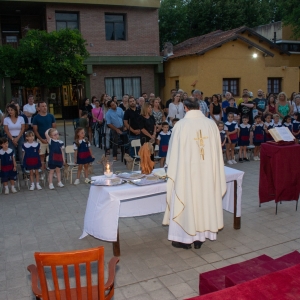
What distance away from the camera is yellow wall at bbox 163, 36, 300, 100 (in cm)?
2153

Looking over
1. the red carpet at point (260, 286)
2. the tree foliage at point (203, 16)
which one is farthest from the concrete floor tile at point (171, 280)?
the tree foliage at point (203, 16)

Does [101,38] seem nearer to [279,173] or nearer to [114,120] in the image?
[114,120]

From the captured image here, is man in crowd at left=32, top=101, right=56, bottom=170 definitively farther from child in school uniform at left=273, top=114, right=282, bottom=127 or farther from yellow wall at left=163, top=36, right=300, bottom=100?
yellow wall at left=163, top=36, right=300, bottom=100

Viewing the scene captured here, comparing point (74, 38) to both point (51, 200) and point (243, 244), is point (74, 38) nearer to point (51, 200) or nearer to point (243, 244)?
point (51, 200)

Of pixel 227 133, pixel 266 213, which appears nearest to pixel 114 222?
pixel 266 213

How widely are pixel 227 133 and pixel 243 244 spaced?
5656 millimetres

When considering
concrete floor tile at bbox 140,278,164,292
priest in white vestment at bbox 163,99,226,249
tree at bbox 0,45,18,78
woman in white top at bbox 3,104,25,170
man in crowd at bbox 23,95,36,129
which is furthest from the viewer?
tree at bbox 0,45,18,78

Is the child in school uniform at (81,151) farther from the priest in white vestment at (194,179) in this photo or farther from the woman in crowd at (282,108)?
the woman in crowd at (282,108)

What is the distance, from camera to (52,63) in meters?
15.6

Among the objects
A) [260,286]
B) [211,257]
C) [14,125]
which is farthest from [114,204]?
[14,125]

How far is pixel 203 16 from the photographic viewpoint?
115ft

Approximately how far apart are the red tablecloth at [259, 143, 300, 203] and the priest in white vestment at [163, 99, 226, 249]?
1839mm

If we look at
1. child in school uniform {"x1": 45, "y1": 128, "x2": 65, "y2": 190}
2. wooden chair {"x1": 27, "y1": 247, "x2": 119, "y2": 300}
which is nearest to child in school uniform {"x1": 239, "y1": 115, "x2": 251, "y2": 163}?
child in school uniform {"x1": 45, "y1": 128, "x2": 65, "y2": 190}

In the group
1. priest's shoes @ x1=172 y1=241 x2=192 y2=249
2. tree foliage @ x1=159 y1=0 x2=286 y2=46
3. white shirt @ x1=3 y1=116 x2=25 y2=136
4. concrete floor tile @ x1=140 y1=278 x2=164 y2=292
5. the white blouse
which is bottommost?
concrete floor tile @ x1=140 y1=278 x2=164 y2=292
